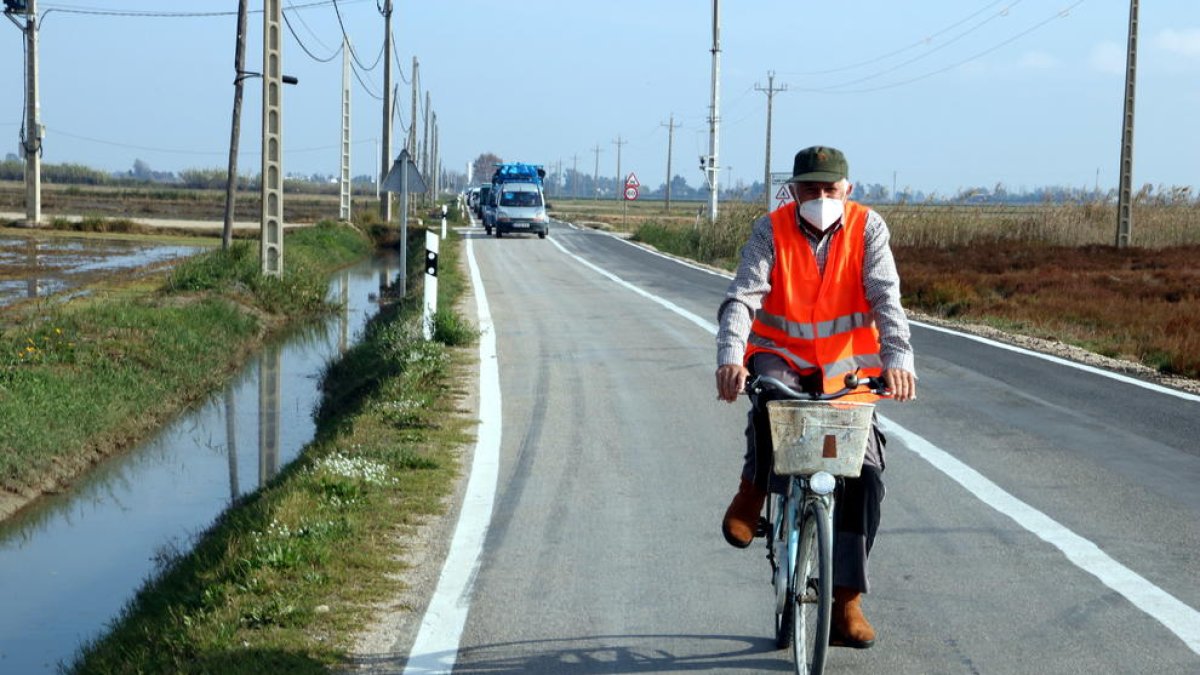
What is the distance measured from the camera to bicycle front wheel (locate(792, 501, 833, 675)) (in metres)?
4.64

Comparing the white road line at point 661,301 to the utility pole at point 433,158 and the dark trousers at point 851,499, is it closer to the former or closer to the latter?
the dark trousers at point 851,499

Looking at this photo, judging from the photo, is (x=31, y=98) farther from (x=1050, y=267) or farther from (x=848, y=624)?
(x=848, y=624)

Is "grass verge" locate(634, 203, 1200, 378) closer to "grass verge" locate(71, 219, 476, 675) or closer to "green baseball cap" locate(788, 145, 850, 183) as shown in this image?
"grass verge" locate(71, 219, 476, 675)

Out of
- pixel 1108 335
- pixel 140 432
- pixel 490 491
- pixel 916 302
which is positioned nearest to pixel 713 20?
pixel 916 302

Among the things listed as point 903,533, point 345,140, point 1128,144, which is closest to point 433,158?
point 345,140

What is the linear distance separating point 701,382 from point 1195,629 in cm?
755

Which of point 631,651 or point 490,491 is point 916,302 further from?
point 631,651

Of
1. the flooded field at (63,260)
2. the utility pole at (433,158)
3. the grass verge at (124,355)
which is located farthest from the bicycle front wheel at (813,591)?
the utility pole at (433,158)

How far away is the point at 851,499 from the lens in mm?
4949

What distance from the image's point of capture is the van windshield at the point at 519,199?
5053 centimetres

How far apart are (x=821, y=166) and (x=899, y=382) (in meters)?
0.84

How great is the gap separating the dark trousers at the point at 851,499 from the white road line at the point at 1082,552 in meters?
1.47

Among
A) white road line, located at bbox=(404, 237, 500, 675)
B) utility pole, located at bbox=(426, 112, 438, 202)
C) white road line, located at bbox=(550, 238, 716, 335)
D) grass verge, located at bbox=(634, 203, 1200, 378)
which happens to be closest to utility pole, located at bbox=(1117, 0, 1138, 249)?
grass verge, located at bbox=(634, 203, 1200, 378)

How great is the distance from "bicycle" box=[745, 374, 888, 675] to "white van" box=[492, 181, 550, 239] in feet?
149
